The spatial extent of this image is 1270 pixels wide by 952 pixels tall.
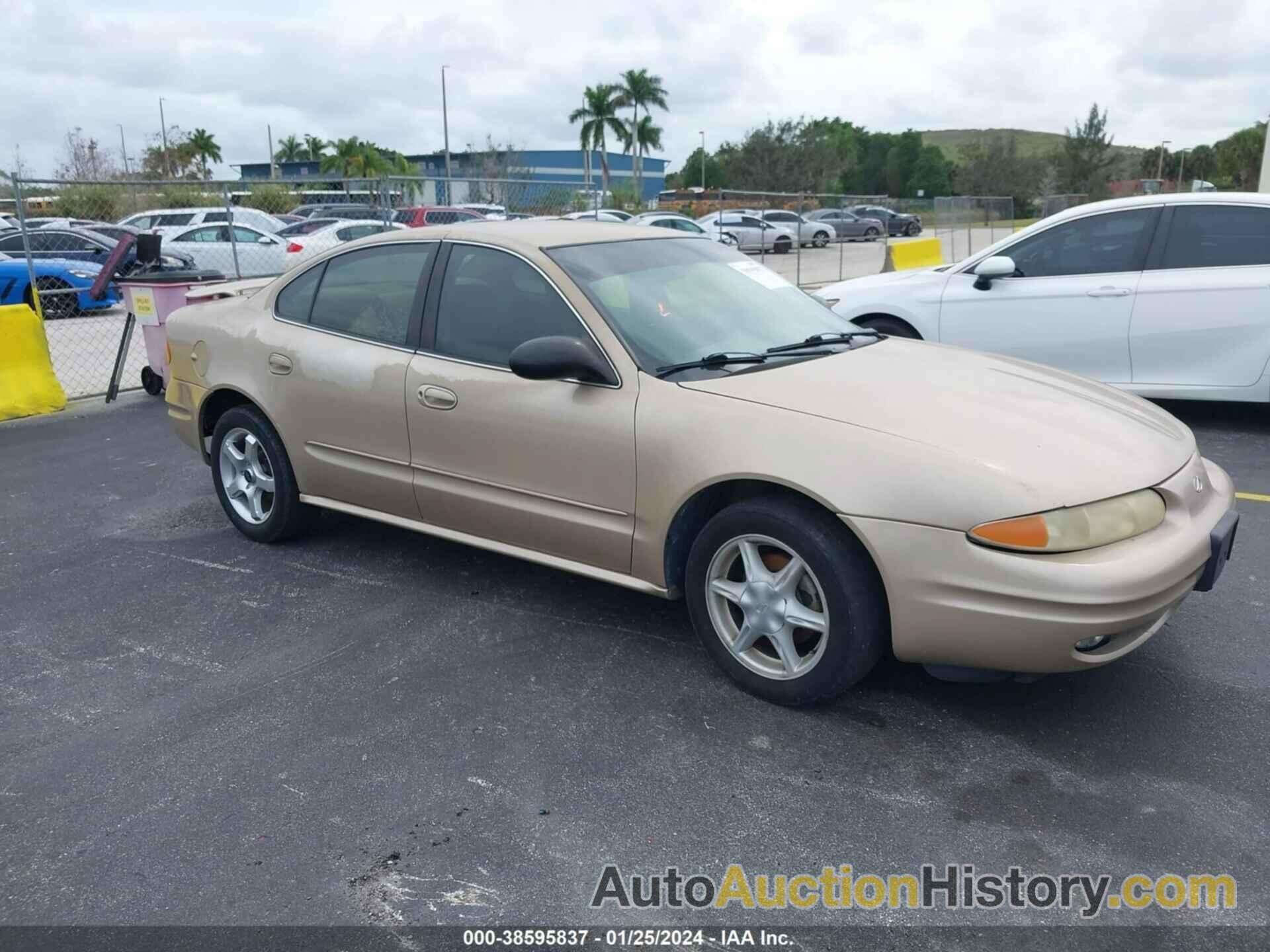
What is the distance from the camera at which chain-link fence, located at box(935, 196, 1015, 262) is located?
26.1 m

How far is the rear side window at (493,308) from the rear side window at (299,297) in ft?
2.97

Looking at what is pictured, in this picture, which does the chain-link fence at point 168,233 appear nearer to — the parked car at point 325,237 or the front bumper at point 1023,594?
the parked car at point 325,237

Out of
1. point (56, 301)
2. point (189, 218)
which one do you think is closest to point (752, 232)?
point (189, 218)

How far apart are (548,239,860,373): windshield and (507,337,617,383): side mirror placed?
19 centimetres

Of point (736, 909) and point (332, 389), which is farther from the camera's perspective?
point (332, 389)

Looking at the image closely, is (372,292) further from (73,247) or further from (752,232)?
(752,232)

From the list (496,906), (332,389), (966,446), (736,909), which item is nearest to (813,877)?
(736,909)

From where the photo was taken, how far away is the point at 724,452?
345 cm

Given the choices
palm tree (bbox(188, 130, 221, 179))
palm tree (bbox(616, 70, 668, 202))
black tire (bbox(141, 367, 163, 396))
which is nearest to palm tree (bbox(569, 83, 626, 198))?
palm tree (bbox(616, 70, 668, 202))

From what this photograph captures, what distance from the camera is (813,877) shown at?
8.79 ft

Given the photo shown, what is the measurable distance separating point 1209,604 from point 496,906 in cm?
322

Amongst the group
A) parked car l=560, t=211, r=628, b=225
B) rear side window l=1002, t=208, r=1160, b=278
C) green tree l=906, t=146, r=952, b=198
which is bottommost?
rear side window l=1002, t=208, r=1160, b=278

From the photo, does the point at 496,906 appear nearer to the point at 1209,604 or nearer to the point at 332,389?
the point at 332,389

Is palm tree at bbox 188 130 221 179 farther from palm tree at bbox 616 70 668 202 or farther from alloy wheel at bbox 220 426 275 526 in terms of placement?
alloy wheel at bbox 220 426 275 526
